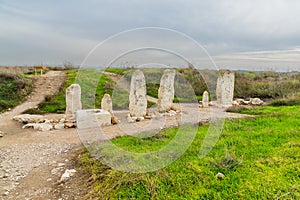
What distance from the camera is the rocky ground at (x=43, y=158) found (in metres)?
4.78

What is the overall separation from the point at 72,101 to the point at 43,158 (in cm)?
393

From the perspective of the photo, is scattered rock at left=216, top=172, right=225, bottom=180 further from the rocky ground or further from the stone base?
the stone base

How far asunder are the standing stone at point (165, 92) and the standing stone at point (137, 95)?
1227 mm

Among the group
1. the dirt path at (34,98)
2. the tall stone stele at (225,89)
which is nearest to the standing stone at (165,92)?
the tall stone stele at (225,89)

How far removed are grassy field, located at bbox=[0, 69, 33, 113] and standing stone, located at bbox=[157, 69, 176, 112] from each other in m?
8.04

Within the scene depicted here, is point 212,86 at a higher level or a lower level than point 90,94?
higher

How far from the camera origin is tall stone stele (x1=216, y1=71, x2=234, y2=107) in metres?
14.0

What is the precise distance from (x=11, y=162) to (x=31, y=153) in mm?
657

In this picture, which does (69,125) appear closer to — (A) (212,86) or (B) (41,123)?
(B) (41,123)

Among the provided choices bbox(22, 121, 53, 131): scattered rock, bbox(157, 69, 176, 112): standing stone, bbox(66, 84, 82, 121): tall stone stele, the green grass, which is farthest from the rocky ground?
the green grass

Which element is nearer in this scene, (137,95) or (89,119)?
(89,119)

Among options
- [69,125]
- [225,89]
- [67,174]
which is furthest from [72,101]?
[225,89]

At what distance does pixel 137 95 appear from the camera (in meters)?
10.7

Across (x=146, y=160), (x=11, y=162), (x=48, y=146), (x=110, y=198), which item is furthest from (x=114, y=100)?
(x=110, y=198)
